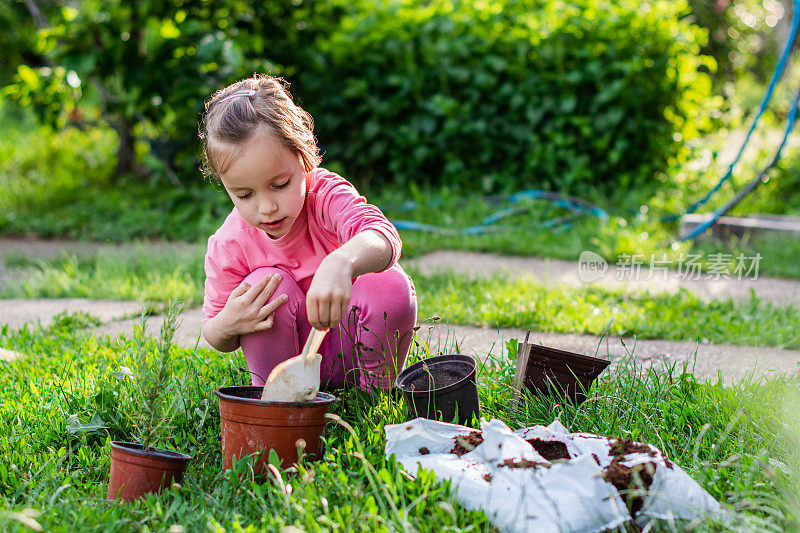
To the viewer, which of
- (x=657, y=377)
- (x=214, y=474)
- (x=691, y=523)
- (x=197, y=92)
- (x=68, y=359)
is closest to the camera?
(x=691, y=523)

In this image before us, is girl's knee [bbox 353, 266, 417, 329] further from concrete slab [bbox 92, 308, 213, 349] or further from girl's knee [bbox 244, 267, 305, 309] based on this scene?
concrete slab [bbox 92, 308, 213, 349]

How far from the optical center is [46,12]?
6145mm

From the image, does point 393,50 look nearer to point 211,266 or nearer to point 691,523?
point 211,266

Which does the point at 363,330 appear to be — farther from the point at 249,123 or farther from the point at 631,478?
the point at 631,478

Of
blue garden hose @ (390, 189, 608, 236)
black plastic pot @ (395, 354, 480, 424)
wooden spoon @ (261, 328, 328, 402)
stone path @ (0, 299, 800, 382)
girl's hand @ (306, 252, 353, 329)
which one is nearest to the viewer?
girl's hand @ (306, 252, 353, 329)

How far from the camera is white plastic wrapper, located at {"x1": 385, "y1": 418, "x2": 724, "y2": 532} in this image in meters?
1.40

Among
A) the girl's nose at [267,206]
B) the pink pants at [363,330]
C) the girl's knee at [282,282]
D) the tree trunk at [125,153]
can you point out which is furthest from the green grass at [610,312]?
the tree trunk at [125,153]

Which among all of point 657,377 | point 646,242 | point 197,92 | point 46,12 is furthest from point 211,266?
point 46,12

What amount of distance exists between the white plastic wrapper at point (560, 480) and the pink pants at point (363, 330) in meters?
0.36

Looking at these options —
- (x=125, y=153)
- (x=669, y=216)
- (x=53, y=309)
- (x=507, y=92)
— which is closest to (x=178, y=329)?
(x=53, y=309)

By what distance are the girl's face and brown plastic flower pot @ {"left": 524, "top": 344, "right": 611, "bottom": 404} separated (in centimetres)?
70

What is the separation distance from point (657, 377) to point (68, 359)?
1.77 meters

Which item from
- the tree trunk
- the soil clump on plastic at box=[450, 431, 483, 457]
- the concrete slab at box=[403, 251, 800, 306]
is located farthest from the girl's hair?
the tree trunk

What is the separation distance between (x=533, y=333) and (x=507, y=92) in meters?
3.05
